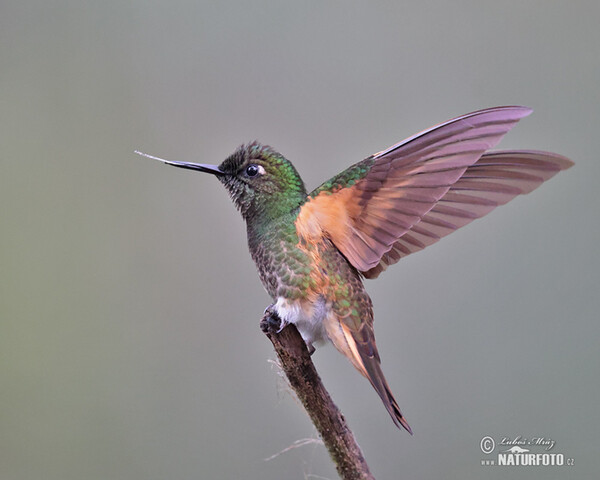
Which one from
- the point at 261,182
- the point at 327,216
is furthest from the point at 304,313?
the point at 261,182

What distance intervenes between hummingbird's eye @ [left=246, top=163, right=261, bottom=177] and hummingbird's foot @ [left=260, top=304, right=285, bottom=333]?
34cm

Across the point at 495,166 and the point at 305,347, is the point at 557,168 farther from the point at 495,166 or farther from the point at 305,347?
the point at 305,347

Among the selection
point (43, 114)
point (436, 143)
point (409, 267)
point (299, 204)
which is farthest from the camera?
point (43, 114)

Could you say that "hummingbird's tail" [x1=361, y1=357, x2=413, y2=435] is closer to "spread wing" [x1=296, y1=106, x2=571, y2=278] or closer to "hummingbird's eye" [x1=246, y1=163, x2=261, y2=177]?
"spread wing" [x1=296, y1=106, x2=571, y2=278]

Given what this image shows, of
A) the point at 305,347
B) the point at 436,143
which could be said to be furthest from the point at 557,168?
the point at 305,347

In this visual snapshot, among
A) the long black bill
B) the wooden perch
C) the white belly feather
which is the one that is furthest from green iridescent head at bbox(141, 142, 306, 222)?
the wooden perch

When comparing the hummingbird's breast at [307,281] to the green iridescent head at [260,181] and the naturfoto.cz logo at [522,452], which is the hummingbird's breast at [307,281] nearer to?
the green iridescent head at [260,181]

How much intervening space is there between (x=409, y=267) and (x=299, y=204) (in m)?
0.94

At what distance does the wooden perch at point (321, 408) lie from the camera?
1.36 m

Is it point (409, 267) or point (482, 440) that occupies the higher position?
point (409, 267)

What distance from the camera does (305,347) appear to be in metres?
1.46

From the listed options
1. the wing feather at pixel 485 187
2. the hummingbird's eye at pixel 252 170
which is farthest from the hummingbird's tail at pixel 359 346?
the hummingbird's eye at pixel 252 170

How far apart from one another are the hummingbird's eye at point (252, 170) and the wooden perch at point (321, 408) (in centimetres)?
40

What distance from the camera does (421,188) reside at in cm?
140
